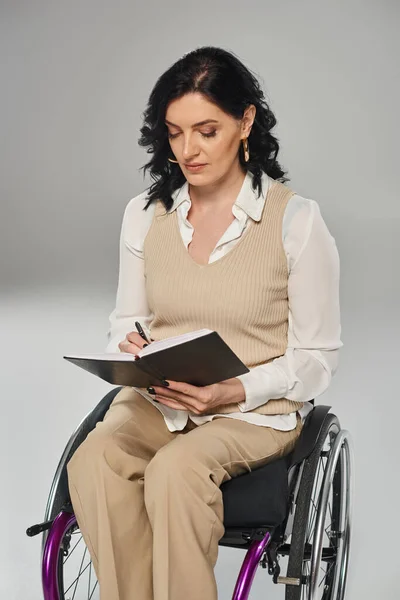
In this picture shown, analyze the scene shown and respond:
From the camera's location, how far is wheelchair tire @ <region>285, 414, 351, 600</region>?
199 cm

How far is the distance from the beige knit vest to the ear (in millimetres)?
151

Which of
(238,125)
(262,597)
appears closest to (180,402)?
(238,125)

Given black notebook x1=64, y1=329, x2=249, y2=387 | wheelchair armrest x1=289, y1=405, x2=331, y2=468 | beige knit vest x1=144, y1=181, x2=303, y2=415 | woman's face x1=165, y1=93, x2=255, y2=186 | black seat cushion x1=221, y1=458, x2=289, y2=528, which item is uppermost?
woman's face x1=165, y1=93, x2=255, y2=186

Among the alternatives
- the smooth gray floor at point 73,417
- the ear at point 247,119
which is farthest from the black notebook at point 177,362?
the smooth gray floor at point 73,417

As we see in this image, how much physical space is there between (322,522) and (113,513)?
40 centimetres

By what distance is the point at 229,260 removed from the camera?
226 cm

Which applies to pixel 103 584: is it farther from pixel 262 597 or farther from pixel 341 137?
pixel 341 137

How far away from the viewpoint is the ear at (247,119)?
2.30 m

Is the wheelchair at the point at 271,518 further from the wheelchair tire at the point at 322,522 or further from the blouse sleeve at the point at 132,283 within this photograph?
the blouse sleeve at the point at 132,283

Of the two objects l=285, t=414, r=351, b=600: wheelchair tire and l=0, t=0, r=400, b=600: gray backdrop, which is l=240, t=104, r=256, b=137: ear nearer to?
l=285, t=414, r=351, b=600: wheelchair tire

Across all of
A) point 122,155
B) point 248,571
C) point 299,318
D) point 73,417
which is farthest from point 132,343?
point 122,155

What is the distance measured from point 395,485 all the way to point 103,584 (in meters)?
1.58

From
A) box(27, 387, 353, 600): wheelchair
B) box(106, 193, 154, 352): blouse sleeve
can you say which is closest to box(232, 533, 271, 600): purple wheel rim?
box(27, 387, 353, 600): wheelchair

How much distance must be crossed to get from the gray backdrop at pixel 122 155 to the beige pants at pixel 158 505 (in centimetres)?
174
